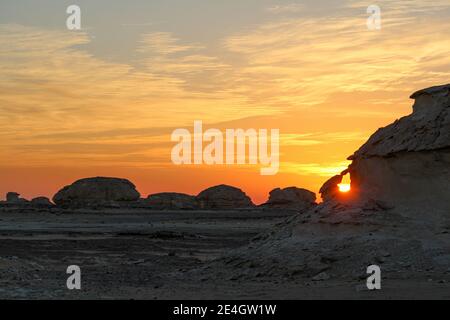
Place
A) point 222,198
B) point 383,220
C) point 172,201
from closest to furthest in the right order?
point 383,220, point 222,198, point 172,201

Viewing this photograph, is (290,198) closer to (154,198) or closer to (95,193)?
(154,198)

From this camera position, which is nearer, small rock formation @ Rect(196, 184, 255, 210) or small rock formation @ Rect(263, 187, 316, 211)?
small rock formation @ Rect(196, 184, 255, 210)

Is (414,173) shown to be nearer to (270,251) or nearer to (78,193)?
(270,251)

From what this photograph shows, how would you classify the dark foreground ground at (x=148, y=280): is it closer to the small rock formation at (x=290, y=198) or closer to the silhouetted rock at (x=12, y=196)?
the small rock formation at (x=290, y=198)

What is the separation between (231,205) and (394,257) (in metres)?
102

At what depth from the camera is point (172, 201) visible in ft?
398

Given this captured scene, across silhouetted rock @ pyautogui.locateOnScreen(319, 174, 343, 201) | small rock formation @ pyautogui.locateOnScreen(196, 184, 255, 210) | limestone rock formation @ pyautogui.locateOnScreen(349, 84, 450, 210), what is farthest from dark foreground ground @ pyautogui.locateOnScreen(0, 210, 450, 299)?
small rock formation @ pyautogui.locateOnScreen(196, 184, 255, 210)

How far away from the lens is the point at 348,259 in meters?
19.6

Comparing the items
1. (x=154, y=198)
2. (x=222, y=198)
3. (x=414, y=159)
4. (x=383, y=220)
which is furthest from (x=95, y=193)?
(x=383, y=220)

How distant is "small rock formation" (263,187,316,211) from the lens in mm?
121938

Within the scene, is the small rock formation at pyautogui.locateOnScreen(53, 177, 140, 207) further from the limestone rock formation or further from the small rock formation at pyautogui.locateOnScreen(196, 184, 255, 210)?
the limestone rock formation

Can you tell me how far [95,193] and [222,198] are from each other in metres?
20.8

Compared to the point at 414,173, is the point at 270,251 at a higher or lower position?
lower
